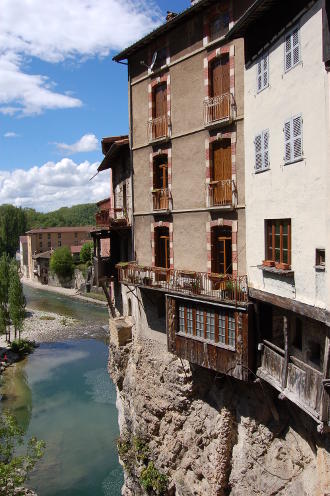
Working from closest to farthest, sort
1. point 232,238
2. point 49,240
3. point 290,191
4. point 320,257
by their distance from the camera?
point 320,257
point 290,191
point 232,238
point 49,240

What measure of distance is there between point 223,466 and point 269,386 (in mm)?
4494

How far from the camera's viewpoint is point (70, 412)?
35312mm

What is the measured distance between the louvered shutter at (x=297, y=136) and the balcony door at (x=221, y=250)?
6.50 m

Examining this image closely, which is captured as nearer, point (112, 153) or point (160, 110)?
point (160, 110)

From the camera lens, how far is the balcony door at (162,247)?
73.5ft

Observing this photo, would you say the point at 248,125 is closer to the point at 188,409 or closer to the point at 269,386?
the point at 269,386

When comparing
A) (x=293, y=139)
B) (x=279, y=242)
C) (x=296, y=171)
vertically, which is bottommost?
(x=279, y=242)

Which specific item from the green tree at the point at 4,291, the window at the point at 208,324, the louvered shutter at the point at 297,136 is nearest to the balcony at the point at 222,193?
the window at the point at 208,324

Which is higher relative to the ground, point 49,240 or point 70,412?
point 49,240

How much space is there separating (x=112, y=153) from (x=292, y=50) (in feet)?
54.9

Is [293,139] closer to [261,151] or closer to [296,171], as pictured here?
[296,171]

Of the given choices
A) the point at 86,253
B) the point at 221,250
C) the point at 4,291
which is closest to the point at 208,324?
the point at 221,250

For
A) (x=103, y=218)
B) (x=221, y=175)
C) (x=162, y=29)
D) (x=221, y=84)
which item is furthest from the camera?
(x=103, y=218)

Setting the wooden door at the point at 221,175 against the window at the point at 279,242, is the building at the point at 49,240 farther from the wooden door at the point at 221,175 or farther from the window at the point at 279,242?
the window at the point at 279,242
